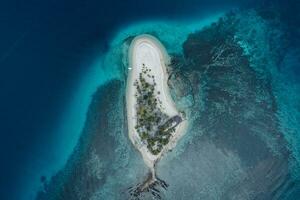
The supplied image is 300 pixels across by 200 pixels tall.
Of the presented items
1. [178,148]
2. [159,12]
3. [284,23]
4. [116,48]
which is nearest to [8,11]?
[116,48]

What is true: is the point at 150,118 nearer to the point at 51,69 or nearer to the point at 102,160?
the point at 102,160

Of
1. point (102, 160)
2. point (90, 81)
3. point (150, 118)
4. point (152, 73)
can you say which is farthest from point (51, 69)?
point (150, 118)

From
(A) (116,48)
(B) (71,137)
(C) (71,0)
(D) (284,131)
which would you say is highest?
(C) (71,0)

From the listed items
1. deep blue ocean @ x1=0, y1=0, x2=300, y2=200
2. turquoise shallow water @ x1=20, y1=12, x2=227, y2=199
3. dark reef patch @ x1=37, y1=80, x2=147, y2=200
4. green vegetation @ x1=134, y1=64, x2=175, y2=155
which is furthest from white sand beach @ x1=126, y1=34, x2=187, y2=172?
deep blue ocean @ x1=0, y1=0, x2=300, y2=200

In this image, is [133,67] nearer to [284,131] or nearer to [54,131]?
[54,131]

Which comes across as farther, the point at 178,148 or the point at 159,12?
the point at 159,12

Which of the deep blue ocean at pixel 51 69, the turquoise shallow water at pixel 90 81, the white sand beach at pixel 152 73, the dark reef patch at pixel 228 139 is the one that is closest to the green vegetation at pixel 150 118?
the white sand beach at pixel 152 73

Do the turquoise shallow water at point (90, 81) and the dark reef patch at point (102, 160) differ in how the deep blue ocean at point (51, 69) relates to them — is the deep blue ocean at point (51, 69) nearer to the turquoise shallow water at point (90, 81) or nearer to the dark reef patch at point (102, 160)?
the turquoise shallow water at point (90, 81)
